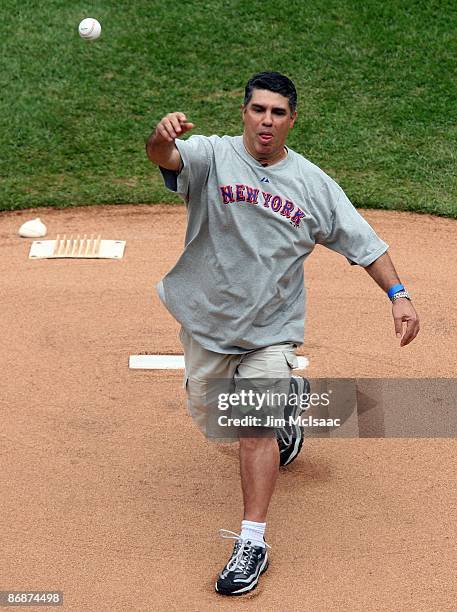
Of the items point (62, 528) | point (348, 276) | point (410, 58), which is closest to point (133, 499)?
point (62, 528)

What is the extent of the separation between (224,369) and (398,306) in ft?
A: 3.06

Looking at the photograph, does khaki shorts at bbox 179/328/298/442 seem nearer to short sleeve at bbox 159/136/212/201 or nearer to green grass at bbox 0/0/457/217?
→ short sleeve at bbox 159/136/212/201

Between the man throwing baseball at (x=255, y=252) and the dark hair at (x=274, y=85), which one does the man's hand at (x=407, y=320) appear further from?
the dark hair at (x=274, y=85)

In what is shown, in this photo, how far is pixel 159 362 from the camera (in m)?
7.70

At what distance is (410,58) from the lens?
11.5 m

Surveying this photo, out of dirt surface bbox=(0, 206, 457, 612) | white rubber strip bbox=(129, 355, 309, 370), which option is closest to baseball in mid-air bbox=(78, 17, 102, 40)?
dirt surface bbox=(0, 206, 457, 612)

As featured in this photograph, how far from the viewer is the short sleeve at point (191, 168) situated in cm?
566

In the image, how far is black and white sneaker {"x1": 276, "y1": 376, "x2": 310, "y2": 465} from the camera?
6.38m

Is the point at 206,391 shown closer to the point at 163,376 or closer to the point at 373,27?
the point at 163,376

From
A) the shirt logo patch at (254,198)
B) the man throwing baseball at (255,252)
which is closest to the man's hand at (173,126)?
the man throwing baseball at (255,252)

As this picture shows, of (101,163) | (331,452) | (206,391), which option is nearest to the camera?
(206,391)

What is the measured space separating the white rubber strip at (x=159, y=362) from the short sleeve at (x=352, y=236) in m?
1.78

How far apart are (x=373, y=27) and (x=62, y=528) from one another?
24.1ft

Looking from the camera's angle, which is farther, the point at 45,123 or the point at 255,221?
the point at 45,123
